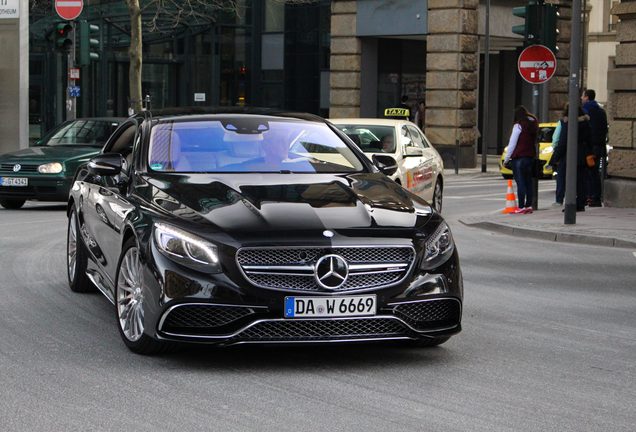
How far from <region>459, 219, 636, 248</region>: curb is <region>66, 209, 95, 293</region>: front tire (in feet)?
24.7

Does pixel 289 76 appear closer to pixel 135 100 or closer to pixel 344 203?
pixel 135 100

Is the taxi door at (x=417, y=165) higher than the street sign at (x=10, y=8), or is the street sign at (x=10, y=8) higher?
the street sign at (x=10, y=8)

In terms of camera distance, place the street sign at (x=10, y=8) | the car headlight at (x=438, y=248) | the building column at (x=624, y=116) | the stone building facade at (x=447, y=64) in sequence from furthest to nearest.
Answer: the stone building facade at (x=447, y=64)
the street sign at (x=10, y=8)
the building column at (x=624, y=116)
the car headlight at (x=438, y=248)

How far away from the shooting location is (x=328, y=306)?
738 cm

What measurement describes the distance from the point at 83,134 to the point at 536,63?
24.4 feet

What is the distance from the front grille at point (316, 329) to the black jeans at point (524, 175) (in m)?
13.6

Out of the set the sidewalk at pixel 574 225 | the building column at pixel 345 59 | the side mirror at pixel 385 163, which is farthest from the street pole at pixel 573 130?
the building column at pixel 345 59

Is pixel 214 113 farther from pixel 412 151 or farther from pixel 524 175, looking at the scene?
pixel 524 175

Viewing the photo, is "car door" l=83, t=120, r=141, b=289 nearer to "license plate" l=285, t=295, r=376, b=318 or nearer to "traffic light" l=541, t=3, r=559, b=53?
"license plate" l=285, t=295, r=376, b=318

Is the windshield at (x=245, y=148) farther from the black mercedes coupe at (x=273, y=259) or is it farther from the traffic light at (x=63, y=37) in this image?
the traffic light at (x=63, y=37)

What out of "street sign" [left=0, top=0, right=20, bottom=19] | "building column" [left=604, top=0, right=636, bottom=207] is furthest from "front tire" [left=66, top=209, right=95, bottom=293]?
"street sign" [left=0, top=0, right=20, bottom=19]

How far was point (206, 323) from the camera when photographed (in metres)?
7.44

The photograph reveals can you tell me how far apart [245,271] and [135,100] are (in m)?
26.2

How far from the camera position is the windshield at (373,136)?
778 inches
